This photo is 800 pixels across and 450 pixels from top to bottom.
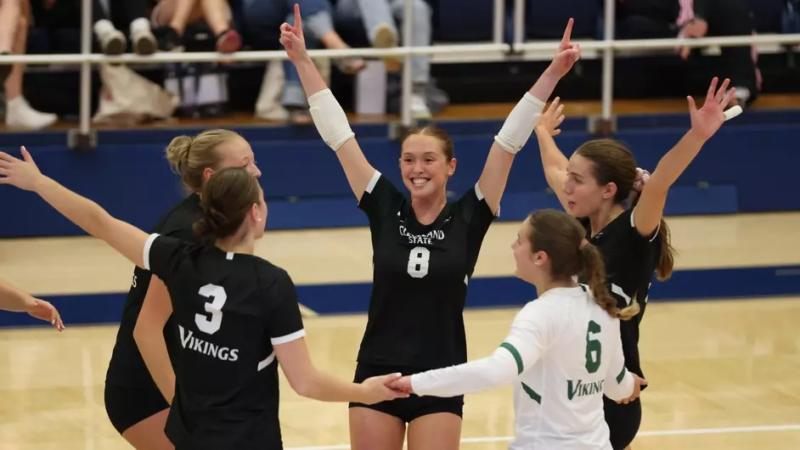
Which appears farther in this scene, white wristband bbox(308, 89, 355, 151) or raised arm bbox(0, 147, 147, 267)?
white wristband bbox(308, 89, 355, 151)

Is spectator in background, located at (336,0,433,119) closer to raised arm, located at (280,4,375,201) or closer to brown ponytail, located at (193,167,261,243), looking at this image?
raised arm, located at (280,4,375,201)

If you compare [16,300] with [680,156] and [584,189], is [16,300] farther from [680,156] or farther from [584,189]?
[680,156]

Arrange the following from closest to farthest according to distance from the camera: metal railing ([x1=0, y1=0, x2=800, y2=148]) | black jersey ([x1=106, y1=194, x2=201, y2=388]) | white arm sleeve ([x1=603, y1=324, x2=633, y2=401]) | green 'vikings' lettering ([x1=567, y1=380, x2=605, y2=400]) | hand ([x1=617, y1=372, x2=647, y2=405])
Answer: green 'vikings' lettering ([x1=567, y1=380, x2=605, y2=400]) < white arm sleeve ([x1=603, y1=324, x2=633, y2=401]) < hand ([x1=617, y1=372, x2=647, y2=405]) < black jersey ([x1=106, y1=194, x2=201, y2=388]) < metal railing ([x1=0, y1=0, x2=800, y2=148])

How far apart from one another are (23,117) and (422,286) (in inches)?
224

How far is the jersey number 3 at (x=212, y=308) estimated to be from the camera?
3.96 meters

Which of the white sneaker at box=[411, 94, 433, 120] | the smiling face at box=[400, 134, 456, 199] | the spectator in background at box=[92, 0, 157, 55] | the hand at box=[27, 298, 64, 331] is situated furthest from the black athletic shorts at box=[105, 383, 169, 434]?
the white sneaker at box=[411, 94, 433, 120]

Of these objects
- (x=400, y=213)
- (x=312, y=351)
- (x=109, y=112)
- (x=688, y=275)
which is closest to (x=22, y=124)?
(x=109, y=112)

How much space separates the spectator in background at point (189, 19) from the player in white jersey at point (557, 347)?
573cm

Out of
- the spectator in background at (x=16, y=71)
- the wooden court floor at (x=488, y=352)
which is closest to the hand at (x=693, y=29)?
the wooden court floor at (x=488, y=352)

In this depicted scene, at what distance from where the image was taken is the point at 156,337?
4.45 meters

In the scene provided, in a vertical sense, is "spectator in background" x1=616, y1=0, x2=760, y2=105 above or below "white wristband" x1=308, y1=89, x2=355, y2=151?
above

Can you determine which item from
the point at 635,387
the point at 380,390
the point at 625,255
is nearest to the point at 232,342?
the point at 380,390

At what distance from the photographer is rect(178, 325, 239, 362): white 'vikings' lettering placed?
3.96 metres

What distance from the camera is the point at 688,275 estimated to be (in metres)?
9.48
